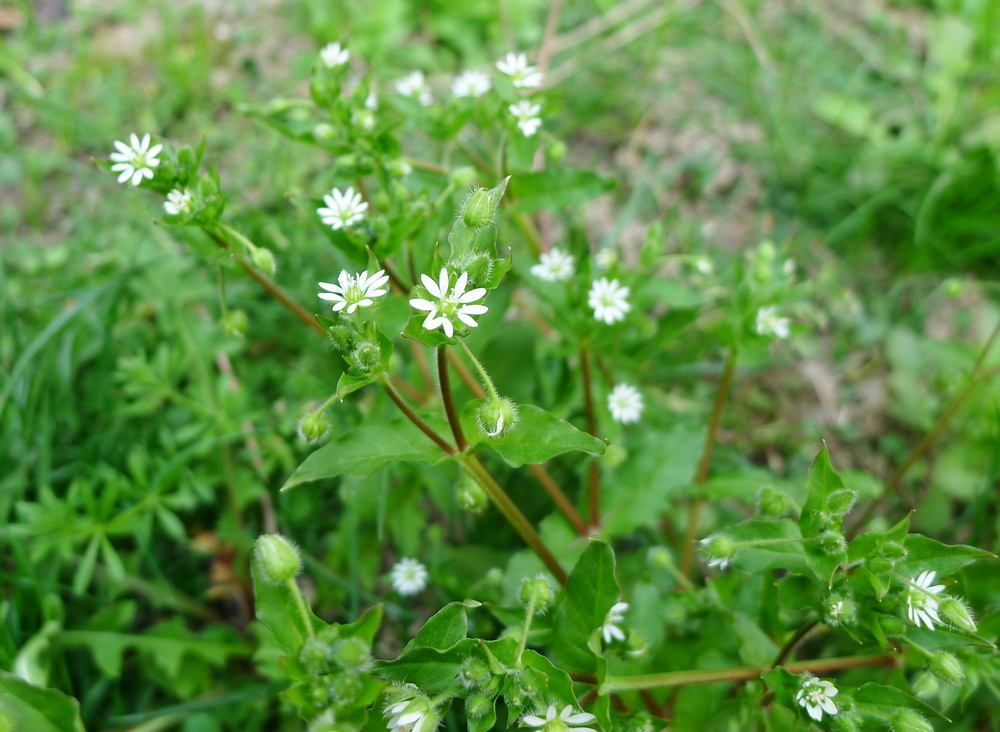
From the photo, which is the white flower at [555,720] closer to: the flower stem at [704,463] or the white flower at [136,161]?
the flower stem at [704,463]

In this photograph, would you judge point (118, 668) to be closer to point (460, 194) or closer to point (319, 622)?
point (319, 622)

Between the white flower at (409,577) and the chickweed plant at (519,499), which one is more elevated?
the chickweed plant at (519,499)

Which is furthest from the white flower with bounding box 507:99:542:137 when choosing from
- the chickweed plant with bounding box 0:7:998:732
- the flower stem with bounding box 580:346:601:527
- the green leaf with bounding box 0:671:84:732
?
the green leaf with bounding box 0:671:84:732

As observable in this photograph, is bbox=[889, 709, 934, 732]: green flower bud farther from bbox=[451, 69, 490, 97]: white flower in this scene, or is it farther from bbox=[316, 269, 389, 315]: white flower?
bbox=[451, 69, 490, 97]: white flower

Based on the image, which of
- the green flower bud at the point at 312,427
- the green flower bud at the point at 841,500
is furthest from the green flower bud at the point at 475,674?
the green flower bud at the point at 841,500

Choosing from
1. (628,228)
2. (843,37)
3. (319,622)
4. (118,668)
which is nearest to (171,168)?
(319,622)

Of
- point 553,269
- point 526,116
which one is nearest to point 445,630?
point 553,269

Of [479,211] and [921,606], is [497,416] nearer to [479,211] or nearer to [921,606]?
[479,211]
